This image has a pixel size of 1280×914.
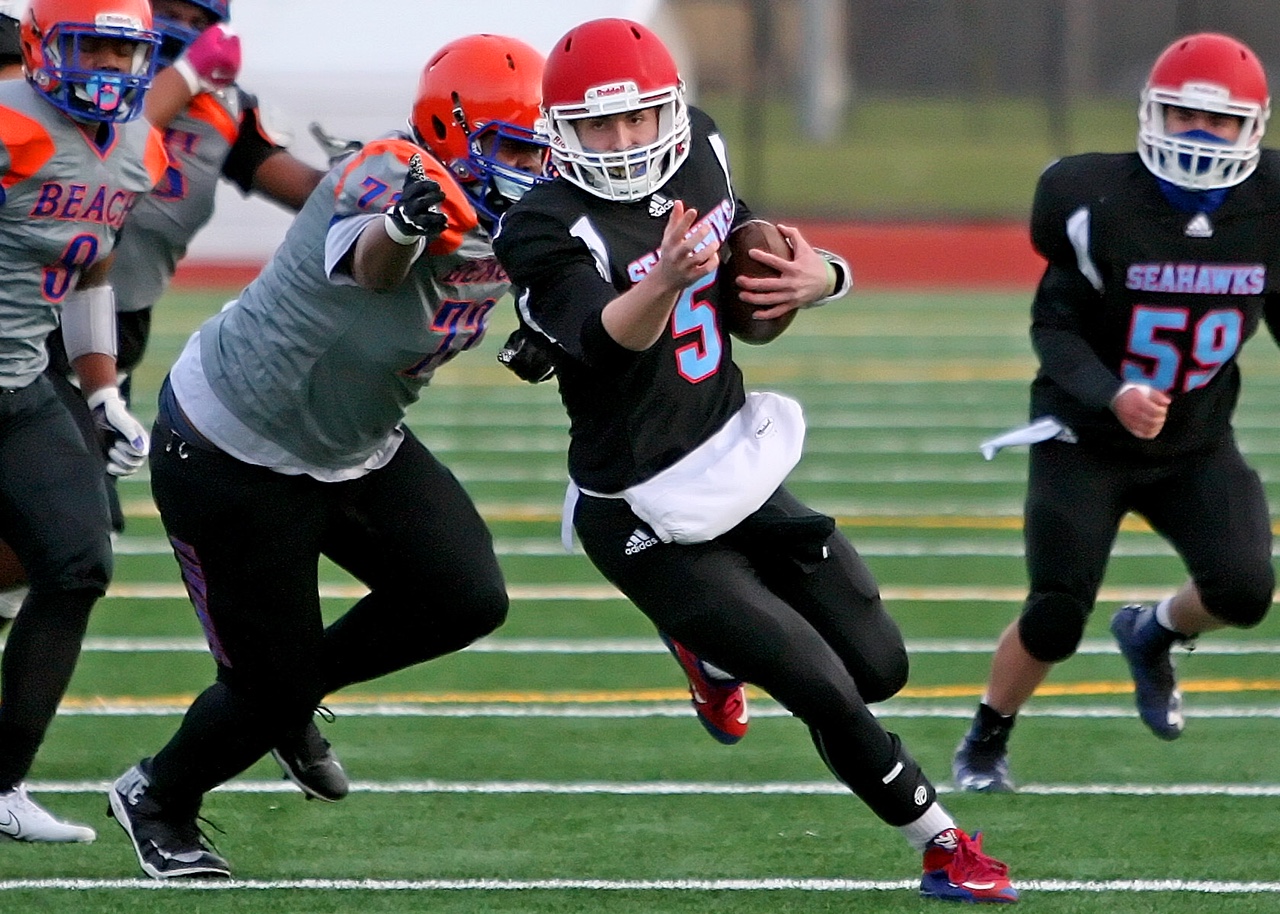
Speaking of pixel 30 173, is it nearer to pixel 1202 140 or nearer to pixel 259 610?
pixel 259 610

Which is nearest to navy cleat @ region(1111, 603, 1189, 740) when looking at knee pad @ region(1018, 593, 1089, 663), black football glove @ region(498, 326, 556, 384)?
knee pad @ region(1018, 593, 1089, 663)

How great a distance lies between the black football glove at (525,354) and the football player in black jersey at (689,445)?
40 mm

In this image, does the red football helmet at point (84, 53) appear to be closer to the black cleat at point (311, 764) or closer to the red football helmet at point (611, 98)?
the red football helmet at point (611, 98)

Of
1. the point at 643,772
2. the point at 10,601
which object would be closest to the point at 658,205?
the point at 643,772

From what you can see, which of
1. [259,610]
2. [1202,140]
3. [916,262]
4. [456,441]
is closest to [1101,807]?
[1202,140]

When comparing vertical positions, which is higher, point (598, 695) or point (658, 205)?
point (658, 205)

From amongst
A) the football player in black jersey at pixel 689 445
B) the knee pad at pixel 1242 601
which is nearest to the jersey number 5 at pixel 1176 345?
the knee pad at pixel 1242 601

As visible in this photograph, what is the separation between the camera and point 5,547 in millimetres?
4609

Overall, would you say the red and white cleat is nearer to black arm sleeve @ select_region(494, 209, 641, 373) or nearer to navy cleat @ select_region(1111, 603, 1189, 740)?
black arm sleeve @ select_region(494, 209, 641, 373)

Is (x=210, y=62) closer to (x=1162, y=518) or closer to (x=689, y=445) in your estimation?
(x=689, y=445)

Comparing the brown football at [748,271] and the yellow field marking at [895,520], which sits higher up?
the brown football at [748,271]

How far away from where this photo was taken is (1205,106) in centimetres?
417

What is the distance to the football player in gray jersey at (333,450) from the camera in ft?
11.6

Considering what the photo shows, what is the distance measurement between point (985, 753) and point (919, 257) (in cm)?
1301
